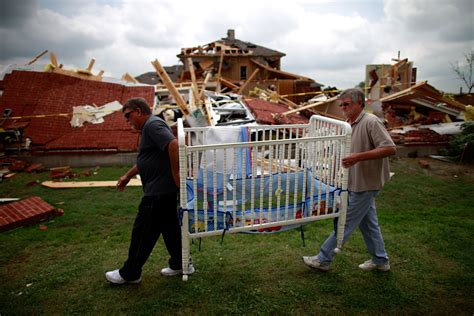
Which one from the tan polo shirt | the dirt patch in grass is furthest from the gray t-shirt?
the dirt patch in grass

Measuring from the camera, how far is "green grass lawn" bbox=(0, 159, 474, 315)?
2.72 m

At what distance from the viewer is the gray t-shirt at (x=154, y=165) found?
2.77 meters

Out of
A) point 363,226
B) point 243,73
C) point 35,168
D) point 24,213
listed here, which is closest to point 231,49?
point 243,73

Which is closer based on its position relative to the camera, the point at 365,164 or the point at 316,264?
the point at 365,164

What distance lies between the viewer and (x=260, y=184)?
2.83m

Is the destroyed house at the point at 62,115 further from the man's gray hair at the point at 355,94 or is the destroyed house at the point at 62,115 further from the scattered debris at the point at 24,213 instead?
the man's gray hair at the point at 355,94

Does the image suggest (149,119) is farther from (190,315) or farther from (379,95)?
(379,95)

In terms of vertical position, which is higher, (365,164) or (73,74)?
(73,74)

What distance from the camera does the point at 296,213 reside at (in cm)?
299

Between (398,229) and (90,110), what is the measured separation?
369 inches

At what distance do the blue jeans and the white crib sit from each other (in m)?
0.08

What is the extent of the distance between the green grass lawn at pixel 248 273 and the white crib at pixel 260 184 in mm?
424

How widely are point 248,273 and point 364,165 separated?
1.58m

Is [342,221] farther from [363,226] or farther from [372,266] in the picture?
[372,266]
